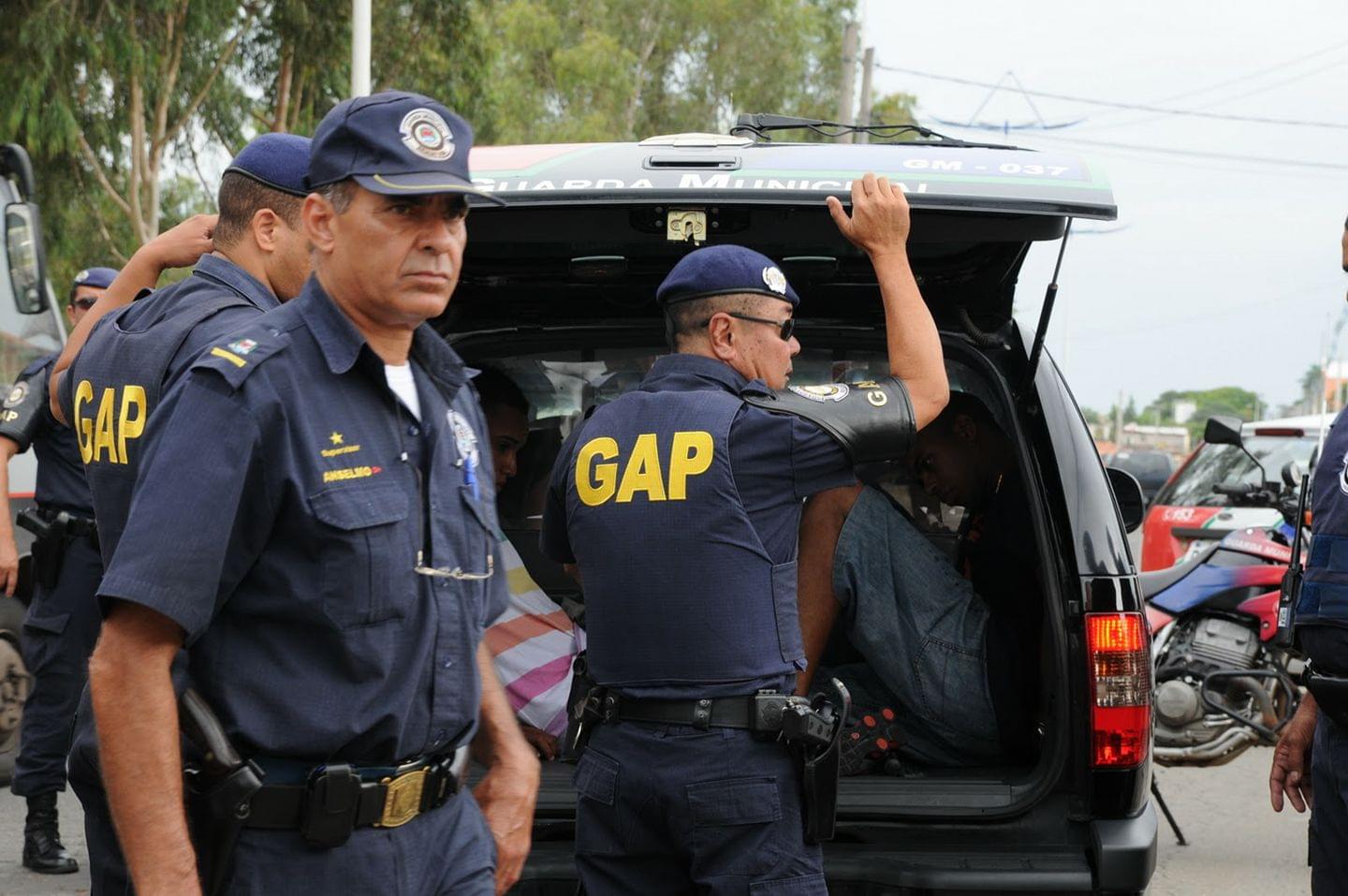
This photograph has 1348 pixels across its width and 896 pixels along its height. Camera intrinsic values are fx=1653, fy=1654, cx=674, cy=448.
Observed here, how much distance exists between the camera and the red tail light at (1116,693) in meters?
3.61

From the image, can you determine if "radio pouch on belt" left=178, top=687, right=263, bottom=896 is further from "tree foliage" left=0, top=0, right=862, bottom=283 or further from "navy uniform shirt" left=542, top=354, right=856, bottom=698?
"tree foliage" left=0, top=0, right=862, bottom=283

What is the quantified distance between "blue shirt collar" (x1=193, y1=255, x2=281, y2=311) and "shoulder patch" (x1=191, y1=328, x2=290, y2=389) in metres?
1.05

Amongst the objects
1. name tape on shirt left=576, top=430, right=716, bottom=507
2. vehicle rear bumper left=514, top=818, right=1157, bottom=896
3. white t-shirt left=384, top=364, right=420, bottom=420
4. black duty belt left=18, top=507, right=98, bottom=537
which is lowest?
vehicle rear bumper left=514, top=818, right=1157, bottom=896

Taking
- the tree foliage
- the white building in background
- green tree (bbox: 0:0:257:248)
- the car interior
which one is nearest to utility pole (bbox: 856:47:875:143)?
the tree foliage

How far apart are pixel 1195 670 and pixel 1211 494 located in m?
4.42

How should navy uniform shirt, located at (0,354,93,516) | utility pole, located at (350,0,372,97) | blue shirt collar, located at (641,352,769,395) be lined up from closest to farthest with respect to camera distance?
blue shirt collar, located at (641,352,769,395), navy uniform shirt, located at (0,354,93,516), utility pole, located at (350,0,372,97)

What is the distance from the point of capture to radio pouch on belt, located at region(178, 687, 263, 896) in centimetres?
215

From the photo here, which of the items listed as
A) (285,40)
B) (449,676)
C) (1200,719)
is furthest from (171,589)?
(285,40)

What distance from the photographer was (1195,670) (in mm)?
6520

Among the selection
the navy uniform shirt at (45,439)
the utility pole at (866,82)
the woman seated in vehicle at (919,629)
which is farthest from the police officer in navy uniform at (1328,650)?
the utility pole at (866,82)

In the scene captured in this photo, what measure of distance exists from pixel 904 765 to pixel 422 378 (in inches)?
87.8

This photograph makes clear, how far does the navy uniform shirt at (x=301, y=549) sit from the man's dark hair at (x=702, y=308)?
47.1 inches

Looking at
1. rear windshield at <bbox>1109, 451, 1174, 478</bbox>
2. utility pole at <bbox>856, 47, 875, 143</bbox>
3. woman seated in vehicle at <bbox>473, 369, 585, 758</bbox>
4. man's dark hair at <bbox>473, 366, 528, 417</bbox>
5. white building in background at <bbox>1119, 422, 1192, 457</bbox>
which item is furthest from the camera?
white building in background at <bbox>1119, 422, 1192, 457</bbox>

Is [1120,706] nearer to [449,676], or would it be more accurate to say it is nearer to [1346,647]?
[1346,647]
